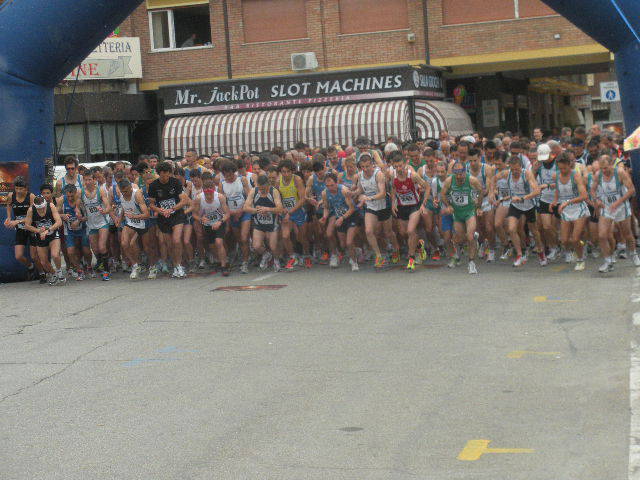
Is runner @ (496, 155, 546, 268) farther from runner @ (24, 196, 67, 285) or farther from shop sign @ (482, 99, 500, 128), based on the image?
shop sign @ (482, 99, 500, 128)

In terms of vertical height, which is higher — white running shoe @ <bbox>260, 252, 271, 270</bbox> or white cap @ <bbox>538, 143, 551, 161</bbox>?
white cap @ <bbox>538, 143, 551, 161</bbox>

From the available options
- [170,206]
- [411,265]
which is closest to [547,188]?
[411,265]

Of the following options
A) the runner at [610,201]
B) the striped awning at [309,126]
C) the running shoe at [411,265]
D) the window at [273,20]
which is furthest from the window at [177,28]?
the runner at [610,201]

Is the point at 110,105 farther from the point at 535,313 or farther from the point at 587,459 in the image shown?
the point at 587,459

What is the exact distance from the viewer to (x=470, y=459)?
5.82m

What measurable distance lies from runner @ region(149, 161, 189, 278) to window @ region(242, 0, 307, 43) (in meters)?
18.7

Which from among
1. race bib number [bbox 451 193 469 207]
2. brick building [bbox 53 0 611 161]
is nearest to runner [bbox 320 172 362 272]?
race bib number [bbox 451 193 469 207]

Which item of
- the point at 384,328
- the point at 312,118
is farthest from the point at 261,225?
the point at 312,118

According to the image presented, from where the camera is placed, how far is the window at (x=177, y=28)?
3503 centimetres

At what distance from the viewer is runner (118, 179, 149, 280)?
15820 mm

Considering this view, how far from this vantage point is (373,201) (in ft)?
50.1

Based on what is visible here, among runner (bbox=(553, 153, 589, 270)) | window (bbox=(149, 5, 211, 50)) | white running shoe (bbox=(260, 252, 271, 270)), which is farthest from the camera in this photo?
window (bbox=(149, 5, 211, 50))

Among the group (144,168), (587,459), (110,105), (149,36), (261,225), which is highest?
(149,36)

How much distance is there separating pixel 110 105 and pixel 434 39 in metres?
10.8
